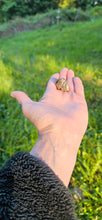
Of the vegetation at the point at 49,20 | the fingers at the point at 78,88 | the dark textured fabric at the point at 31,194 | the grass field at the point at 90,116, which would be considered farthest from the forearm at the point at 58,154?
the vegetation at the point at 49,20

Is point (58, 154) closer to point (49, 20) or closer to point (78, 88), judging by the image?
point (78, 88)

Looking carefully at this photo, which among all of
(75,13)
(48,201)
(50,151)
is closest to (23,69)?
(50,151)

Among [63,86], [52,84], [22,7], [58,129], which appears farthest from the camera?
[22,7]

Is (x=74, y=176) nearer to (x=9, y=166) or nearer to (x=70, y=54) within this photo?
(x=9, y=166)

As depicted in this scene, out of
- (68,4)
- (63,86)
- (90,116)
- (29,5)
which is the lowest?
(90,116)

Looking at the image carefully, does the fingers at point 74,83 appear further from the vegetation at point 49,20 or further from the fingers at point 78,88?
the vegetation at point 49,20

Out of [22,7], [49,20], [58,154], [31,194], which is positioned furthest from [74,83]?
[22,7]
